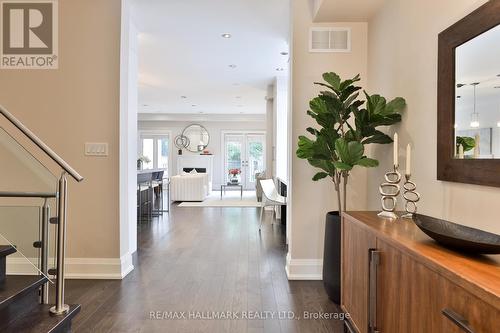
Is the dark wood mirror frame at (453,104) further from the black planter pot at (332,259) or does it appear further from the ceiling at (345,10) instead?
the ceiling at (345,10)

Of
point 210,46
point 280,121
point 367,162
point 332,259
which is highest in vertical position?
point 210,46

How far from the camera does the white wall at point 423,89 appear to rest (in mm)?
1700

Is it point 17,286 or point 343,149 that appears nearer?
point 17,286

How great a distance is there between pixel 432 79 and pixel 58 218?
2.49 m

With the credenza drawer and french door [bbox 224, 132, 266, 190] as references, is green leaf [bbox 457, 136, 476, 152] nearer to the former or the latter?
the credenza drawer

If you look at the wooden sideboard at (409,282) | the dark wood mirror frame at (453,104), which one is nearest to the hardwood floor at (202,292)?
the wooden sideboard at (409,282)

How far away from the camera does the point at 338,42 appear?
3260mm

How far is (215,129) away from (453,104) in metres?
11.4

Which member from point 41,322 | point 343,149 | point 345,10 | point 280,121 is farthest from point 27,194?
point 280,121

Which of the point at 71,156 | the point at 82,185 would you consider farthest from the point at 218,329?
the point at 71,156

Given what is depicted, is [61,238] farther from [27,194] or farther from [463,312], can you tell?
[463,312]

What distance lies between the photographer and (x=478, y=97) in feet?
5.40

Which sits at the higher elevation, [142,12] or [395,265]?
[142,12]

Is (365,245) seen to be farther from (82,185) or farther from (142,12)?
(142,12)
